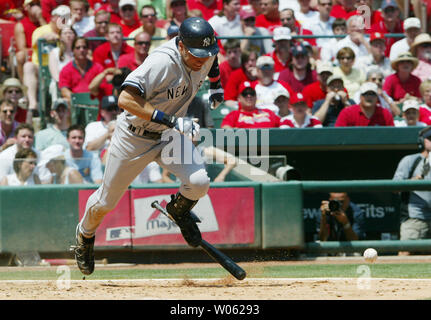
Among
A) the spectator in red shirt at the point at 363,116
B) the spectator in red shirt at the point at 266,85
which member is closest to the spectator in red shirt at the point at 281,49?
the spectator in red shirt at the point at 266,85

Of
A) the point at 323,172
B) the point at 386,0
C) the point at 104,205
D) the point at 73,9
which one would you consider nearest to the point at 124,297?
the point at 104,205

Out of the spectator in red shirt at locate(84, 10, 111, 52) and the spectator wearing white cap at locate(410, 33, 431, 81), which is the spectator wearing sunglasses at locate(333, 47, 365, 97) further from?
the spectator in red shirt at locate(84, 10, 111, 52)

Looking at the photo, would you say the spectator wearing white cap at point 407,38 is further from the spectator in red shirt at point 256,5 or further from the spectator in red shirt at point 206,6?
the spectator in red shirt at point 206,6

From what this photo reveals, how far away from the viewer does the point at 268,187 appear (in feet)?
29.3

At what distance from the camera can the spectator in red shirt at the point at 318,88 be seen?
10.5 meters

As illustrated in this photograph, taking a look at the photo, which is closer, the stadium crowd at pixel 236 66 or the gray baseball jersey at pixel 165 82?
the gray baseball jersey at pixel 165 82

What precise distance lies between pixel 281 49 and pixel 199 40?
556 cm

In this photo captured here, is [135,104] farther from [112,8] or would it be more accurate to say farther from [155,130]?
[112,8]

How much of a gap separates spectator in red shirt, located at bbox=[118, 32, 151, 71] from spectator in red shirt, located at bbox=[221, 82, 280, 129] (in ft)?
5.53

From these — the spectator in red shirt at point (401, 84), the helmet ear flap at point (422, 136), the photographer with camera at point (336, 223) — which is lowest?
the photographer with camera at point (336, 223)

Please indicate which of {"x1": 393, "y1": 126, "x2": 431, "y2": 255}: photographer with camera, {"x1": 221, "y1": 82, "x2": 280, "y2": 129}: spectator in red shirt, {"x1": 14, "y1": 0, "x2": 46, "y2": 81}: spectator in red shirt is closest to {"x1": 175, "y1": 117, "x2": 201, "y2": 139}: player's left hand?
{"x1": 221, "y1": 82, "x2": 280, "y2": 129}: spectator in red shirt

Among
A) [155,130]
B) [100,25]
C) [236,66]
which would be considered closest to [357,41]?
[236,66]

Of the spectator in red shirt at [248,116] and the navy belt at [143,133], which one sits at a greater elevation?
the spectator in red shirt at [248,116]

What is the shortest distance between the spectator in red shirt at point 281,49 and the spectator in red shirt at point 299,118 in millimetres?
1044
